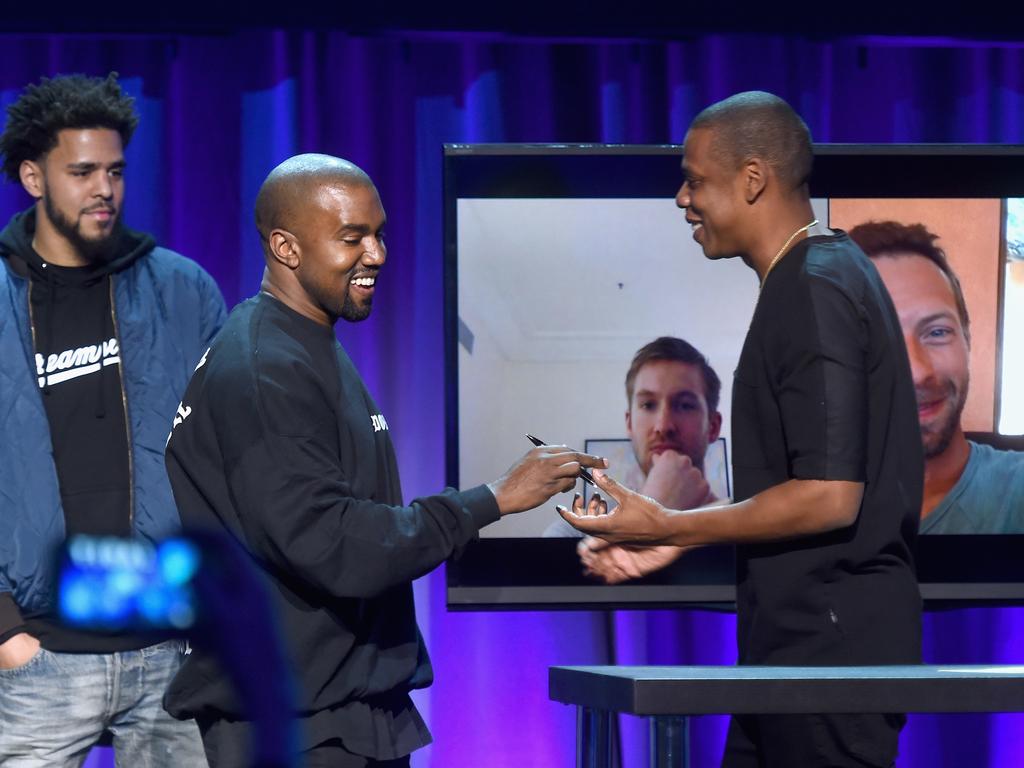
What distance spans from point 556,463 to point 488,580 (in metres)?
1.24

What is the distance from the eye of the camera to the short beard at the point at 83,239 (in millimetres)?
2809

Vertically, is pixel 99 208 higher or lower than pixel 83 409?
higher

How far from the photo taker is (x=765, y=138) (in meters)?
2.16

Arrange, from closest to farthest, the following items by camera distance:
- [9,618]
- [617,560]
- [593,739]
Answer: [593,739], [9,618], [617,560]

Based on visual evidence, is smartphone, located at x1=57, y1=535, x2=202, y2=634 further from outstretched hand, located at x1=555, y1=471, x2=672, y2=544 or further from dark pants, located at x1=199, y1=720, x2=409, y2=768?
outstretched hand, located at x1=555, y1=471, x2=672, y2=544

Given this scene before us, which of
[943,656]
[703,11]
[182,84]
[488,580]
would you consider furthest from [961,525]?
[182,84]

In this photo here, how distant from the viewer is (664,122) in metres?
4.03

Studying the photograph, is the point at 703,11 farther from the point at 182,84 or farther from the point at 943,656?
the point at 943,656

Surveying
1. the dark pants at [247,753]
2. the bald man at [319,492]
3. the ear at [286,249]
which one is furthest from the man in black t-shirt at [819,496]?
the ear at [286,249]

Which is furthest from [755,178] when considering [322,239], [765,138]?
[322,239]

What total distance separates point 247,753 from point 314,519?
1.24ft

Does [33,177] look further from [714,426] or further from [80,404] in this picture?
[714,426]

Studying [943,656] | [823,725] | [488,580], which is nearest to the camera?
[823,725]

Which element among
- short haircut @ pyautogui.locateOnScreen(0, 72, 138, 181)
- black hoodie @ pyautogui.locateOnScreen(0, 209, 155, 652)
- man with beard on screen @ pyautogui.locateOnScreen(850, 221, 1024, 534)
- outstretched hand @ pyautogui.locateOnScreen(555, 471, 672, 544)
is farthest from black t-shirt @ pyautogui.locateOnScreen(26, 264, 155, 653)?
man with beard on screen @ pyautogui.locateOnScreen(850, 221, 1024, 534)
